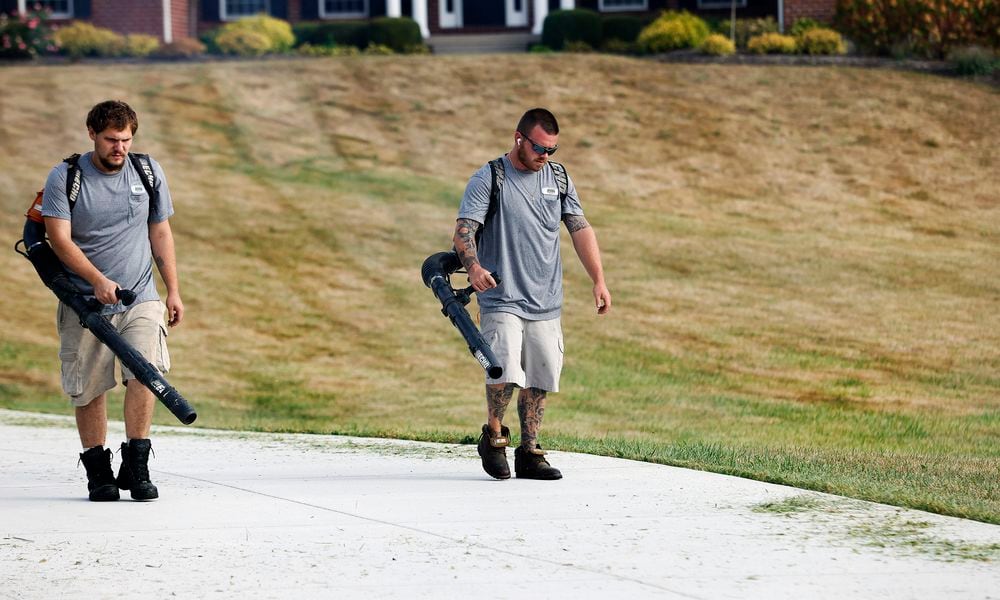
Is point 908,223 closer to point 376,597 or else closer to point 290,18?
point 376,597

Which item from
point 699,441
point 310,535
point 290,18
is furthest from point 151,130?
point 310,535

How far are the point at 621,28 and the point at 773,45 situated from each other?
4.49 meters

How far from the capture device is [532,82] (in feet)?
96.6

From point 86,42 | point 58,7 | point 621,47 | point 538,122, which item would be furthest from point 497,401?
point 58,7

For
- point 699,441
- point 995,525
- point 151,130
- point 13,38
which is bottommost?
point 699,441

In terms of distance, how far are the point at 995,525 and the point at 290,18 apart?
1281 inches

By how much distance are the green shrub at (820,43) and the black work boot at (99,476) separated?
84.2ft

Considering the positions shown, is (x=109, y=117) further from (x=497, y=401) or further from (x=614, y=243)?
(x=614, y=243)

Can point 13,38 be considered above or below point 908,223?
above

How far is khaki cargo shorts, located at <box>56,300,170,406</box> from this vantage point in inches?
281

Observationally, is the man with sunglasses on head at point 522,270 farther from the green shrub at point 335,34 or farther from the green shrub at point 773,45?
the green shrub at point 335,34

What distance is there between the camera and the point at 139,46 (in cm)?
3309

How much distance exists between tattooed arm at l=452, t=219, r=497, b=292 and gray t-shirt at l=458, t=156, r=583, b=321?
0.18 feet

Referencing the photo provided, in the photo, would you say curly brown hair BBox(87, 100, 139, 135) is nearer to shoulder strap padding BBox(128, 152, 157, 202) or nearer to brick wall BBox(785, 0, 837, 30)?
shoulder strap padding BBox(128, 152, 157, 202)
